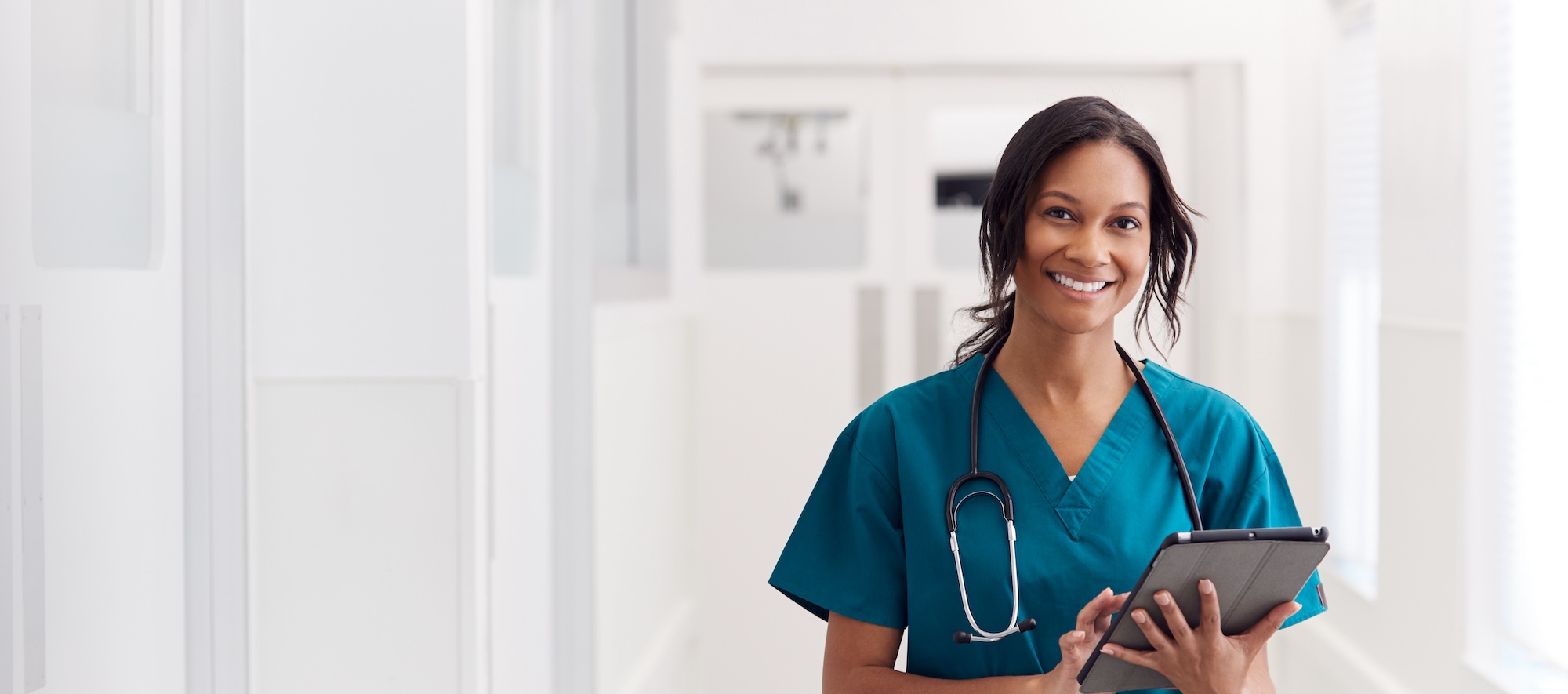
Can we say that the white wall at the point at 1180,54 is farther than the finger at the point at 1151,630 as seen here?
Yes

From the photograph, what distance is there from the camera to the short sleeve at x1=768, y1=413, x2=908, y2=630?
3.47 feet

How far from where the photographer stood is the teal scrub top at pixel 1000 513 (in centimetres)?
102

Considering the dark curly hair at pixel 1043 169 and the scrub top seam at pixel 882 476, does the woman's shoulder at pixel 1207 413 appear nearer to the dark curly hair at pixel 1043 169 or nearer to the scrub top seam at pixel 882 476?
the dark curly hair at pixel 1043 169

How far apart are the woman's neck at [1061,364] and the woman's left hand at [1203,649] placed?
9.6 inches

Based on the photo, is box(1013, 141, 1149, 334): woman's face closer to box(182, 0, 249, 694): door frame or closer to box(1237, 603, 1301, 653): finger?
box(1237, 603, 1301, 653): finger

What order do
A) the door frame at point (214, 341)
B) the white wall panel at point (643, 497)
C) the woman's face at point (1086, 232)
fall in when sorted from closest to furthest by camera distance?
the woman's face at point (1086, 232) → the door frame at point (214, 341) → the white wall panel at point (643, 497)

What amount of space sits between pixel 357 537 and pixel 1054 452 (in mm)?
807

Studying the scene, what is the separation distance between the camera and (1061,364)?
1074 millimetres

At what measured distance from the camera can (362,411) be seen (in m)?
1.37

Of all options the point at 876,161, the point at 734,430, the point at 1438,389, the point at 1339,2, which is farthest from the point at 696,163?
the point at 1438,389

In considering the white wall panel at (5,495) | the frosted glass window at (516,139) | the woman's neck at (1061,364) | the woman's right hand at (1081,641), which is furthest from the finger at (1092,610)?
the frosted glass window at (516,139)

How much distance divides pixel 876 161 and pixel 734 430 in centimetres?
84

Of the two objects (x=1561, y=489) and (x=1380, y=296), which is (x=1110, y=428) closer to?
(x=1561, y=489)

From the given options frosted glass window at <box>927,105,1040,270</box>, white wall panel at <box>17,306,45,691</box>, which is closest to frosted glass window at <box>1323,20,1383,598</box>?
frosted glass window at <box>927,105,1040,270</box>
